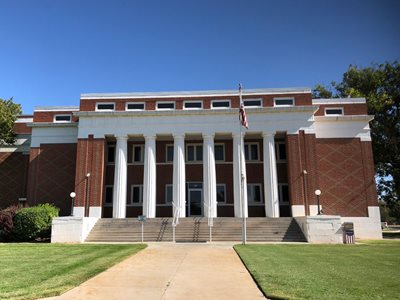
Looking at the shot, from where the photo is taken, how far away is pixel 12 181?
117 feet

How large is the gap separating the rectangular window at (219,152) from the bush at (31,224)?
15.0m

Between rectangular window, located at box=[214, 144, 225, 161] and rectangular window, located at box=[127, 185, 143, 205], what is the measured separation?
7.47 metres

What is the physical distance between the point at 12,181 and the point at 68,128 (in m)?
8.33

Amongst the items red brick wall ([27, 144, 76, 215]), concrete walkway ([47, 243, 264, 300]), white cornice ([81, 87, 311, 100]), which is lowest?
concrete walkway ([47, 243, 264, 300])

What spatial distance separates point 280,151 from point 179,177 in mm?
9609

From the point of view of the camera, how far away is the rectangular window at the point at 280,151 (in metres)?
32.3

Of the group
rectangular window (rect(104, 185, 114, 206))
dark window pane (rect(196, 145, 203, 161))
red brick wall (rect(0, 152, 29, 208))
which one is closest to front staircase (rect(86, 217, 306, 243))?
rectangular window (rect(104, 185, 114, 206))

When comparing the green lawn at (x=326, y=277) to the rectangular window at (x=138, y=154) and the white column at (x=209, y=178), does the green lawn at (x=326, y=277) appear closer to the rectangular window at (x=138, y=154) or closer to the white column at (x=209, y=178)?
the white column at (x=209, y=178)

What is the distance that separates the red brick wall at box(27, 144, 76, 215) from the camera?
32.5m

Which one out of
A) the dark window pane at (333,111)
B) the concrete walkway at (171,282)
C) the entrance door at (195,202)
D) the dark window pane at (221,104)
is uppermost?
the dark window pane at (221,104)

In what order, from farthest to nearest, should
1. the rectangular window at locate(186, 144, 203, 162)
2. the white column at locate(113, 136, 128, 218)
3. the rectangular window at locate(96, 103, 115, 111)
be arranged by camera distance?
the rectangular window at locate(186, 144, 203, 162) < the rectangular window at locate(96, 103, 115, 111) < the white column at locate(113, 136, 128, 218)

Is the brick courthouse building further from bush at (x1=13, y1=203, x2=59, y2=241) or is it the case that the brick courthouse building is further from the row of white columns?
bush at (x1=13, y1=203, x2=59, y2=241)

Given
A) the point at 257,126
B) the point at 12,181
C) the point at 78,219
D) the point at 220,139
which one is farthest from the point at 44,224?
the point at 257,126

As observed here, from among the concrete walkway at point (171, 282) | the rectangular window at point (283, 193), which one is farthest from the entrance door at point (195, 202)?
the concrete walkway at point (171, 282)
